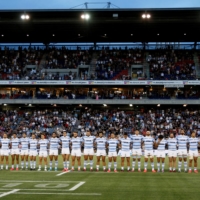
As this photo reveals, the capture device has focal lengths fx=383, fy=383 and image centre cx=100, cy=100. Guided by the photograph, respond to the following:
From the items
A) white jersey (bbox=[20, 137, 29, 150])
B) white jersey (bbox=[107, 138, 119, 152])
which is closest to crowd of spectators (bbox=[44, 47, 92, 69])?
white jersey (bbox=[20, 137, 29, 150])

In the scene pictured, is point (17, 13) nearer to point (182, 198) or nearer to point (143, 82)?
point (143, 82)

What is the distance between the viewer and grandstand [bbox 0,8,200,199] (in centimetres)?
4525

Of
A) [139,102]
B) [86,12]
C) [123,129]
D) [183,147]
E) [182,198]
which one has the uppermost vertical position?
[86,12]

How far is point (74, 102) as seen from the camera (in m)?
49.5

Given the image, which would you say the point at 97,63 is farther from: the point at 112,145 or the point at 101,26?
the point at 112,145

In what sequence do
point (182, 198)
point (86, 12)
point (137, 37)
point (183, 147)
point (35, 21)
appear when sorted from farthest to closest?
point (137, 37) < point (35, 21) < point (86, 12) < point (183, 147) < point (182, 198)

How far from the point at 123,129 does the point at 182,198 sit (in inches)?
1307

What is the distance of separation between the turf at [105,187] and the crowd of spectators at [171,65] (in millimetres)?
32423

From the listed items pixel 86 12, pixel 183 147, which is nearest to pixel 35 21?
pixel 86 12

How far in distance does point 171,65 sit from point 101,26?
35.6 feet

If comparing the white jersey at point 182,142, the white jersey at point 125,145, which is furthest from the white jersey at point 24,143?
the white jersey at point 182,142

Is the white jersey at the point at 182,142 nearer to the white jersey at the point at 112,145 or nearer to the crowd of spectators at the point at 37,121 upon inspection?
the white jersey at the point at 112,145

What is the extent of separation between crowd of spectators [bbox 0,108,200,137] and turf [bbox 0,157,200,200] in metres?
26.4

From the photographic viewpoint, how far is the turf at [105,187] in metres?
12.1
